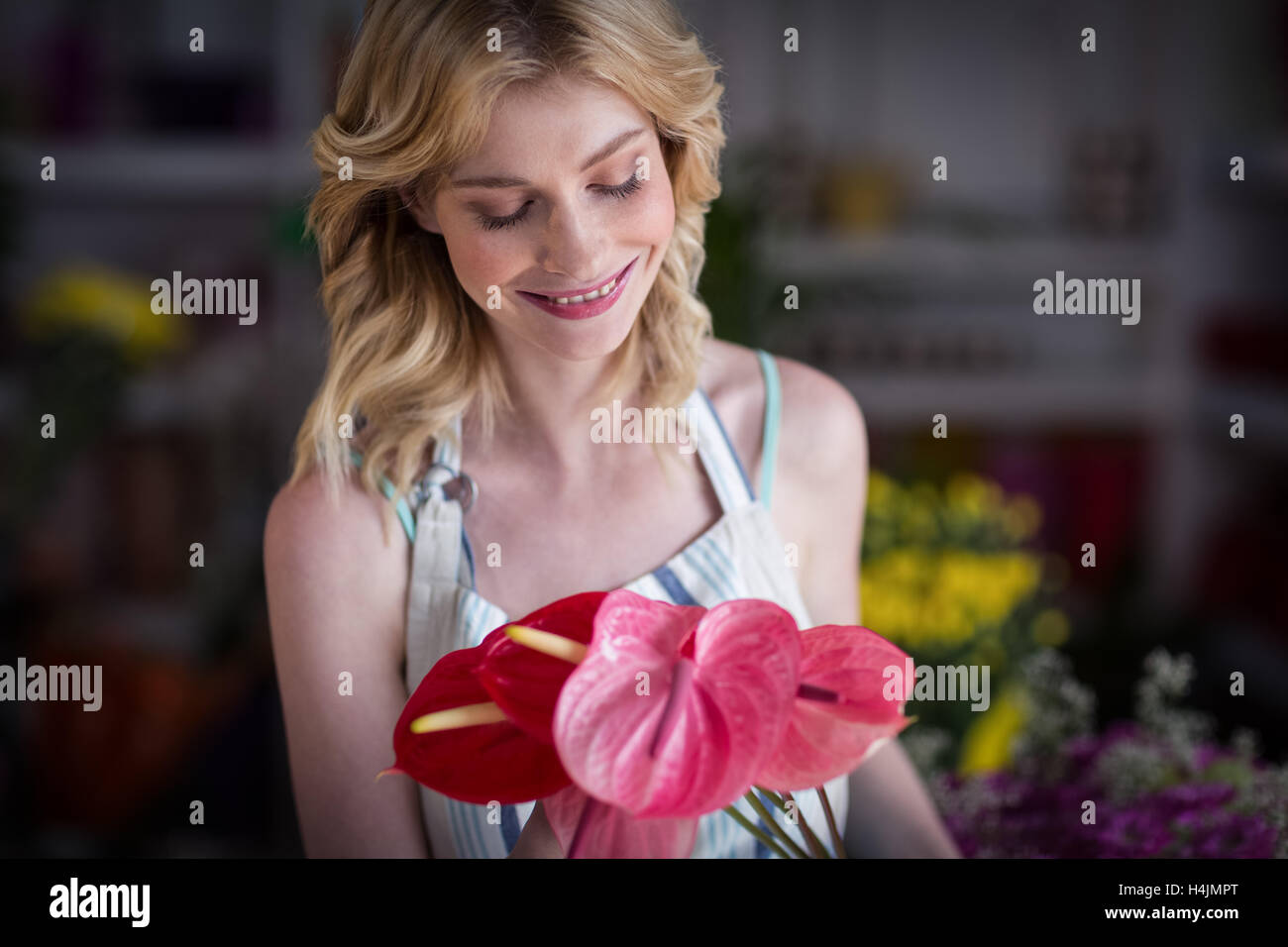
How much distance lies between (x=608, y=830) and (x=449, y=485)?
26cm

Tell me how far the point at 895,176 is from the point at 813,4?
40cm

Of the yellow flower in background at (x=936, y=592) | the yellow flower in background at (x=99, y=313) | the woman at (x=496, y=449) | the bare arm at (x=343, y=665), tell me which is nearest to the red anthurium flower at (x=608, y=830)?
the woman at (x=496, y=449)

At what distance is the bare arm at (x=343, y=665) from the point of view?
0.60 metres

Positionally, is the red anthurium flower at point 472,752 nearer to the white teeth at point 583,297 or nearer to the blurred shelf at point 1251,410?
the white teeth at point 583,297

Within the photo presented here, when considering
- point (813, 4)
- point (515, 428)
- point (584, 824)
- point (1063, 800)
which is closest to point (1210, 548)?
point (813, 4)

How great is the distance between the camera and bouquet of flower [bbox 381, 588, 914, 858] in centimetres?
36

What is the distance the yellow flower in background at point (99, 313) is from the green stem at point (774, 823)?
1403 mm

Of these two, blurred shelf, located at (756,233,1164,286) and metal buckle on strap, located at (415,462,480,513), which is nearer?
metal buckle on strap, located at (415,462,480,513)

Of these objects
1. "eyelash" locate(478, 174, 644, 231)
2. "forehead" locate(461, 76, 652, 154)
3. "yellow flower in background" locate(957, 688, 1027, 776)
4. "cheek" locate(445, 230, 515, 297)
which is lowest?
"yellow flower in background" locate(957, 688, 1027, 776)

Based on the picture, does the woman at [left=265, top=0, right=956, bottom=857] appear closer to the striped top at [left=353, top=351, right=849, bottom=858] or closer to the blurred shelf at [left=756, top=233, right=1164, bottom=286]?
the striped top at [left=353, top=351, right=849, bottom=858]

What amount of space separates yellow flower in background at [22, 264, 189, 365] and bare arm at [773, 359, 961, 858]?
123 centimetres

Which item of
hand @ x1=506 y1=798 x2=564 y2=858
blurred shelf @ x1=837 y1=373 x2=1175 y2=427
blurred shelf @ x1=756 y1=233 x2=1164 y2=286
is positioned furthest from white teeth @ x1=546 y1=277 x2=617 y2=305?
blurred shelf @ x1=837 y1=373 x2=1175 y2=427
